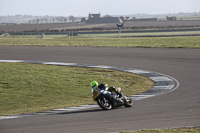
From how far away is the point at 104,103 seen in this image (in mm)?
16312

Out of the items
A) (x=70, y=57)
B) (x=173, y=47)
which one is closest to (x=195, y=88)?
(x=70, y=57)

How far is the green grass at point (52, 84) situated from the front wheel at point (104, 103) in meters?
2.98

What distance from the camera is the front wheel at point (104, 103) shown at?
53.3 ft

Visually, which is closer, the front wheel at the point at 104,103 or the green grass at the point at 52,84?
the front wheel at the point at 104,103

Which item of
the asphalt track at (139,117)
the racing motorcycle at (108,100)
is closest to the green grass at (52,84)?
the asphalt track at (139,117)

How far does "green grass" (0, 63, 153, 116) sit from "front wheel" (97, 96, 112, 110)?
9.77 feet

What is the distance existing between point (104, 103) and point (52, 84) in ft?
33.3

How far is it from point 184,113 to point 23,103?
10.0 m

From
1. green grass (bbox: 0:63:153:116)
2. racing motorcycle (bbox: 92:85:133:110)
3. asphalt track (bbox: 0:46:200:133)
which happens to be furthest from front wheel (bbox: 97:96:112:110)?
green grass (bbox: 0:63:153:116)

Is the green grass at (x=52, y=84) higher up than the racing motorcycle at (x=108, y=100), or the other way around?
the racing motorcycle at (x=108, y=100)

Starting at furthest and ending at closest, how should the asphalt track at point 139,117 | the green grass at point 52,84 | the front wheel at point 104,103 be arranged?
the green grass at point 52,84 → the front wheel at point 104,103 → the asphalt track at point 139,117

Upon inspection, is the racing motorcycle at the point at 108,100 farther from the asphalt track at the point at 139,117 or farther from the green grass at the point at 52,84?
the green grass at the point at 52,84

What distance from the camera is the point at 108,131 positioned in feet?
40.9

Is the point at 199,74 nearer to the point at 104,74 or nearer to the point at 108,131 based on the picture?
the point at 104,74
